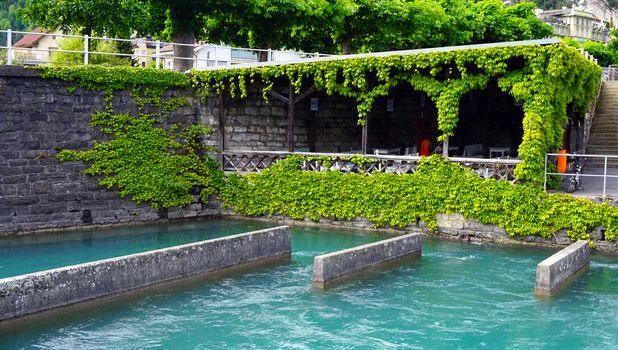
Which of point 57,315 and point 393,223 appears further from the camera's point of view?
point 393,223

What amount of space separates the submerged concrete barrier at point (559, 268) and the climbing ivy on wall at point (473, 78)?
2638mm

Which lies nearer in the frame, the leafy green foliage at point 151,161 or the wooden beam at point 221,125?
the leafy green foliage at point 151,161

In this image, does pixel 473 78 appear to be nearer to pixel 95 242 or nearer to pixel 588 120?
pixel 95 242

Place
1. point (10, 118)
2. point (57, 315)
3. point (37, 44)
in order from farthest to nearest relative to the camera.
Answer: point (37, 44), point (10, 118), point (57, 315)

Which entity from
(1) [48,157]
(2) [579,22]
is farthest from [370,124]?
(2) [579,22]

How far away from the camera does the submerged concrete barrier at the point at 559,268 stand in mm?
11406

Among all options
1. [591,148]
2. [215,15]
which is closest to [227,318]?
[215,15]

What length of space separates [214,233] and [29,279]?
794cm

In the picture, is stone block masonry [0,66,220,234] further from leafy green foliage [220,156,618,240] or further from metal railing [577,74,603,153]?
metal railing [577,74,603,153]

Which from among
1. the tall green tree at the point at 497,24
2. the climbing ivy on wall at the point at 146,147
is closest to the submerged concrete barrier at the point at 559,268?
the climbing ivy on wall at the point at 146,147

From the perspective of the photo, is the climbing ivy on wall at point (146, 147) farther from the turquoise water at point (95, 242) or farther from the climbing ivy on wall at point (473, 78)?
the climbing ivy on wall at point (473, 78)

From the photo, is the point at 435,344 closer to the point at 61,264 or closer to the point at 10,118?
Result: the point at 61,264

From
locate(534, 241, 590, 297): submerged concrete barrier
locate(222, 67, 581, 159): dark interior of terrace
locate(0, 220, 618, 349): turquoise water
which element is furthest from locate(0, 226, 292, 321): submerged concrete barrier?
locate(222, 67, 581, 159): dark interior of terrace

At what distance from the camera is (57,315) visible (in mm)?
9992
